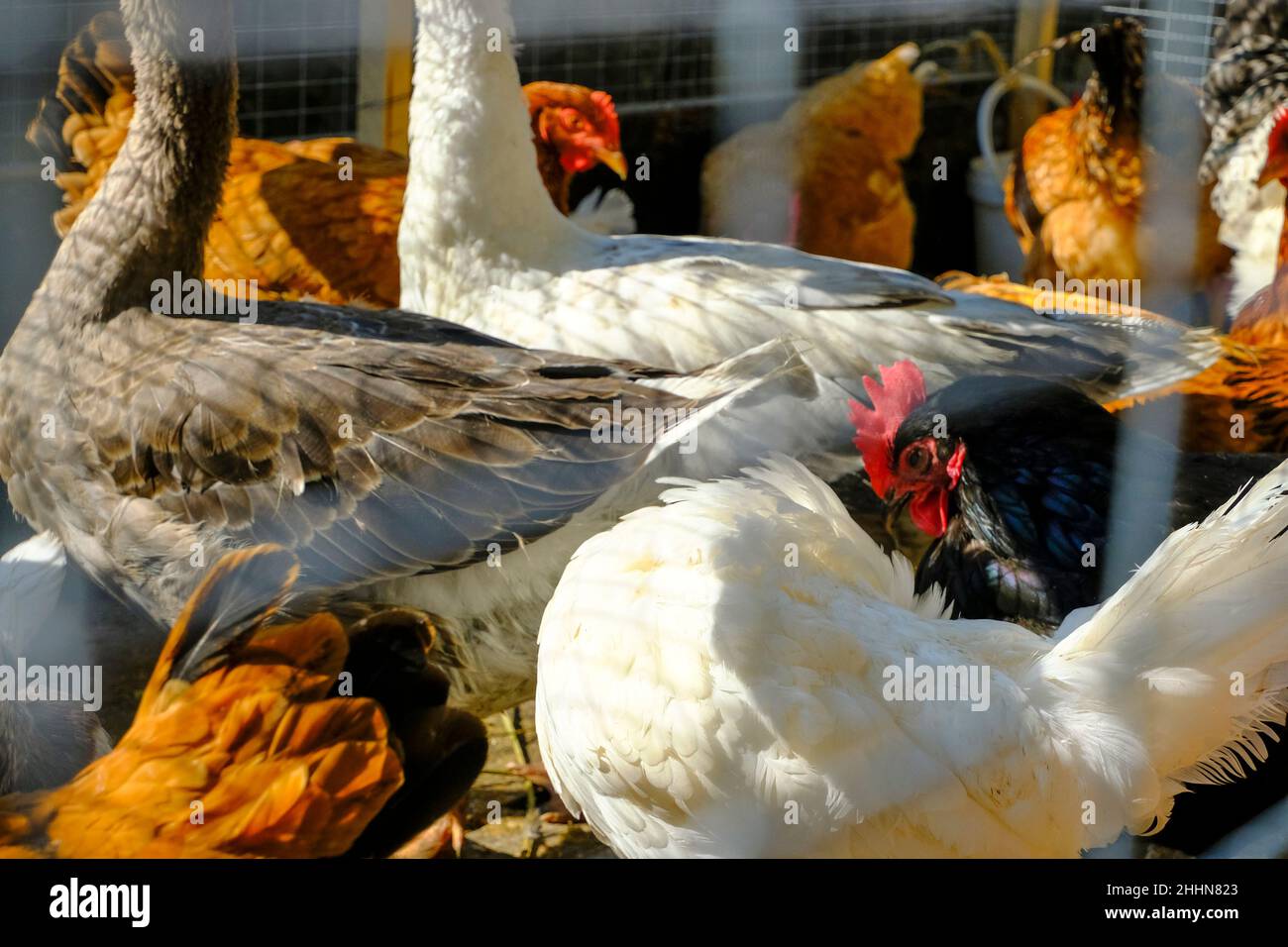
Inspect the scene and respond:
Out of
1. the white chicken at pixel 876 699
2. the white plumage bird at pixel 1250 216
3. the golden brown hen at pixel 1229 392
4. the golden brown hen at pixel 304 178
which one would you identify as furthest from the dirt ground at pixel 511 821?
the white plumage bird at pixel 1250 216

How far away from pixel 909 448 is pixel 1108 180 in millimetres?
1100

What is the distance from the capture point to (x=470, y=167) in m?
1.89

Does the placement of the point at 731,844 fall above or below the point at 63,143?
below

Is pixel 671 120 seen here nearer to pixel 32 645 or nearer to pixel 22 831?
pixel 32 645

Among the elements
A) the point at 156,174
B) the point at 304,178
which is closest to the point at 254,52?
the point at 156,174

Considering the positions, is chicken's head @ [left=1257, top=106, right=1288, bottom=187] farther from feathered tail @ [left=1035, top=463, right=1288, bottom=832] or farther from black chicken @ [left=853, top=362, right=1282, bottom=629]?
feathered tail @ [left=1035, top=463, right=1288, bottom=832]

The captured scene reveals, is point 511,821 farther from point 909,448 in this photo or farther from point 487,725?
point 909,448

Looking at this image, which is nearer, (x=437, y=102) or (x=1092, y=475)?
(x=1092, y=475)

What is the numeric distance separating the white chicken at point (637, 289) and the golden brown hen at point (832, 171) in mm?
169

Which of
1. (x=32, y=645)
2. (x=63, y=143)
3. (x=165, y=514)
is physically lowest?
(x=32, y=645)

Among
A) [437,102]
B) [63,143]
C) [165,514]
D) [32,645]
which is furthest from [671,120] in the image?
[32,645]

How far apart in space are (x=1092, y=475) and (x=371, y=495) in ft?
2.89

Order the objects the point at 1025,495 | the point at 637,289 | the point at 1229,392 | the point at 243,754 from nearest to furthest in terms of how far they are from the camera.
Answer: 1. the point at 243,754
2. the point at 1025,495
3. the point at 637,289
4. the point at 1229,392
